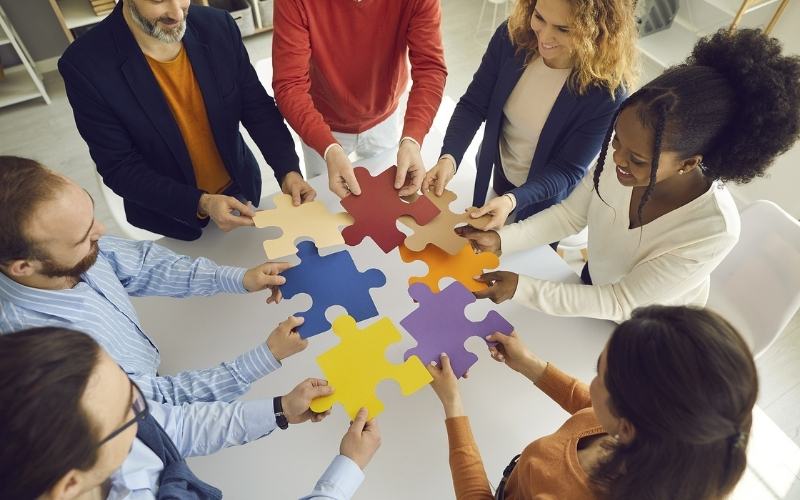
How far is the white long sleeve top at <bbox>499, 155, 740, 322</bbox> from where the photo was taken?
133 centimetres

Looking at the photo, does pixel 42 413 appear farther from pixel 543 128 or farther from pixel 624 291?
pixel 543 128

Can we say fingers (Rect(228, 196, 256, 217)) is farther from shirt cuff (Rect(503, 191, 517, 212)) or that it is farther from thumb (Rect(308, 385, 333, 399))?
shirt cuff (Rect(503, 191, 517, 212))

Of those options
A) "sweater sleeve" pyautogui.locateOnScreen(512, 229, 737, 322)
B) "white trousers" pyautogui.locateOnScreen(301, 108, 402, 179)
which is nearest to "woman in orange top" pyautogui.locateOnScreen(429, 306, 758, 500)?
"sweater sleeve" pyautogui.locateOnScreen(512, 229, 737, 322)

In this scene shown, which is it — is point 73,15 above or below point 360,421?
below

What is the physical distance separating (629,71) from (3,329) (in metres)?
1.91

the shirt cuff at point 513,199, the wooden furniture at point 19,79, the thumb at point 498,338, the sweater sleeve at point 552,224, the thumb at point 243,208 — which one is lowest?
the wooden furniture at point 19,79

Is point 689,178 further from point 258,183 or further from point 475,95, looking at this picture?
point 258,183

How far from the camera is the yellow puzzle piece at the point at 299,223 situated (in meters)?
1.44

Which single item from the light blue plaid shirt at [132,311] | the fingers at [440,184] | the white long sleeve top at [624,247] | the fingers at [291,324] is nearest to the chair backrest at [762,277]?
the white long sleeve top at [624,247]

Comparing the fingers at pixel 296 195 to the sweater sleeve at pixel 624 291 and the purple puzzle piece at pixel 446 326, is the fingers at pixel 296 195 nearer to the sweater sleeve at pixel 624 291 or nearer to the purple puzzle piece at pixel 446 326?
the purple puzzle piece at pixel 446 326

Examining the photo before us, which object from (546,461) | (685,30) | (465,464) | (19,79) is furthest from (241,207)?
(19,79)

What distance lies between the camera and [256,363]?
131 cm

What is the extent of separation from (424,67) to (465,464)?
1.43m

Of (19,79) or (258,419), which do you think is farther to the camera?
(19,79)
